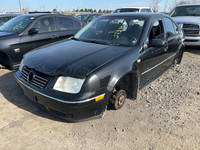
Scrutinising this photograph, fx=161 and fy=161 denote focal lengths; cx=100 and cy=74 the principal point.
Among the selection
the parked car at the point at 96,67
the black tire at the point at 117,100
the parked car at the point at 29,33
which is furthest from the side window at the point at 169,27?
the parked car at the point at 29,33

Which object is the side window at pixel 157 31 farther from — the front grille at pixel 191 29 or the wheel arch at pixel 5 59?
the front grille at pixel 191 29

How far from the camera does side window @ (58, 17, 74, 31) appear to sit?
540 centimetres

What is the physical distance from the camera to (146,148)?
6.78 ft

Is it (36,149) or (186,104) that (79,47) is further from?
(186,104)

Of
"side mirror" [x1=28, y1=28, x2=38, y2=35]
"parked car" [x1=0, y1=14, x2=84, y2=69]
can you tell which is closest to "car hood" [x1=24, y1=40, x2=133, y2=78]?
"parked car" [x1=0, y1=14, x2=84, y2=69]

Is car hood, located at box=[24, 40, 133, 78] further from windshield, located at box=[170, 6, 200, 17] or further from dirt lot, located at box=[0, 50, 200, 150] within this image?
windshield, located at box=[170, 6, 200, 17]

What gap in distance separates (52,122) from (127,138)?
1.14m

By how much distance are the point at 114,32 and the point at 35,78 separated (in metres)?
1.71

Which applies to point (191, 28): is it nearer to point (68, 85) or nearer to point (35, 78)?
point (68, 85)

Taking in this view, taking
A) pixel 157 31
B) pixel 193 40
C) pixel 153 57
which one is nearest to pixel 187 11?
pixel 193 40

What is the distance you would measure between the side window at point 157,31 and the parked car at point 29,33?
309cm

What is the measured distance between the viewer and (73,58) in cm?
238

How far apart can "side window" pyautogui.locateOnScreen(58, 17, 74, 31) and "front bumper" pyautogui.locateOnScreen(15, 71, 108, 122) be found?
3.57 meters

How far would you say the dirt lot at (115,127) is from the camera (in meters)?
2.11
